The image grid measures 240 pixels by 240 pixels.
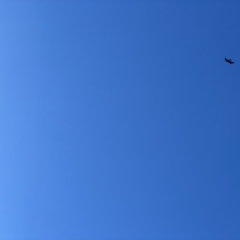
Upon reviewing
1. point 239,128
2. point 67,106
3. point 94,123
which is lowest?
point 239,128

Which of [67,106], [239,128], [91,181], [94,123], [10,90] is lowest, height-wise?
[91,181]

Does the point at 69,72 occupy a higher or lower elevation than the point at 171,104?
higher

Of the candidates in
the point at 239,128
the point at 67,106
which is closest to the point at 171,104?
the point at 239,128

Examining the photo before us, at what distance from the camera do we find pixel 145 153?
2.41 m

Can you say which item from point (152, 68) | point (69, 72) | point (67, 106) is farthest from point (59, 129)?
point (152, 68)

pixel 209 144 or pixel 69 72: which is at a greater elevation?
pixel 69 72

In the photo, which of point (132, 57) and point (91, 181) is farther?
point (132, 57)

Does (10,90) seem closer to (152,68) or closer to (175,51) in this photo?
(152,68)

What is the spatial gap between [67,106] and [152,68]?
67 centimetres

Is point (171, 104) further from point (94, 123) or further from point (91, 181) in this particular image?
point (91, 181)

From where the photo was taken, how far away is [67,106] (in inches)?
98.8

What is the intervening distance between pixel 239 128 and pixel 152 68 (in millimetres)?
735

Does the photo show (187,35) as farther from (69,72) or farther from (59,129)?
(59,129)

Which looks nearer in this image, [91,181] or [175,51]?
[91,181]
